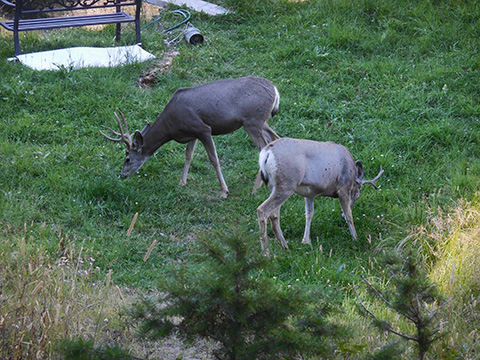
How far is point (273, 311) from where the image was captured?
3553mm

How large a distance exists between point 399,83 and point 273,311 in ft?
26.3

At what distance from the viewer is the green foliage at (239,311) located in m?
3.49

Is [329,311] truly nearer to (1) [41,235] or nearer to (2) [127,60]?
(1) [41,235]

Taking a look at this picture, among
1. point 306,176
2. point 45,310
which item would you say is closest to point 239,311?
point 45,310

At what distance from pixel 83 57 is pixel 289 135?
418cm

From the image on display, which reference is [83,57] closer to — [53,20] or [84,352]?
[53,20]

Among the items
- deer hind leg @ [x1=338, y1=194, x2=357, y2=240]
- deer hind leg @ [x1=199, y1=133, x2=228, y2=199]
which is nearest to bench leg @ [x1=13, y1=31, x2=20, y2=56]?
deer hind leg @ [x1=199, y1=133, x2=228, y2=199]

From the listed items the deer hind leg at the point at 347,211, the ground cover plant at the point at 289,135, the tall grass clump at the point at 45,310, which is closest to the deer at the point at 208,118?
the ground cover plant at the point at 289,135

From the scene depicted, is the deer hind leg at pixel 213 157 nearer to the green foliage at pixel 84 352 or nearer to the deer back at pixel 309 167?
the deer back at pixel 309 167

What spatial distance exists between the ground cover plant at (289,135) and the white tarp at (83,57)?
0.27 m

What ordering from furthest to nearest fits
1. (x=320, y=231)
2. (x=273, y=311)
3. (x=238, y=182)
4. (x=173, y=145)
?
(x=173, y=145) → (x=238, y=182) → (x=320, y=231) → (x=273, y=311)

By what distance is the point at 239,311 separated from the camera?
3.49 meters

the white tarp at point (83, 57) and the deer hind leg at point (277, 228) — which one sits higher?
the deer hind leg at point (277, 228)

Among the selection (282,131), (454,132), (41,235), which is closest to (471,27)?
(454,132)
